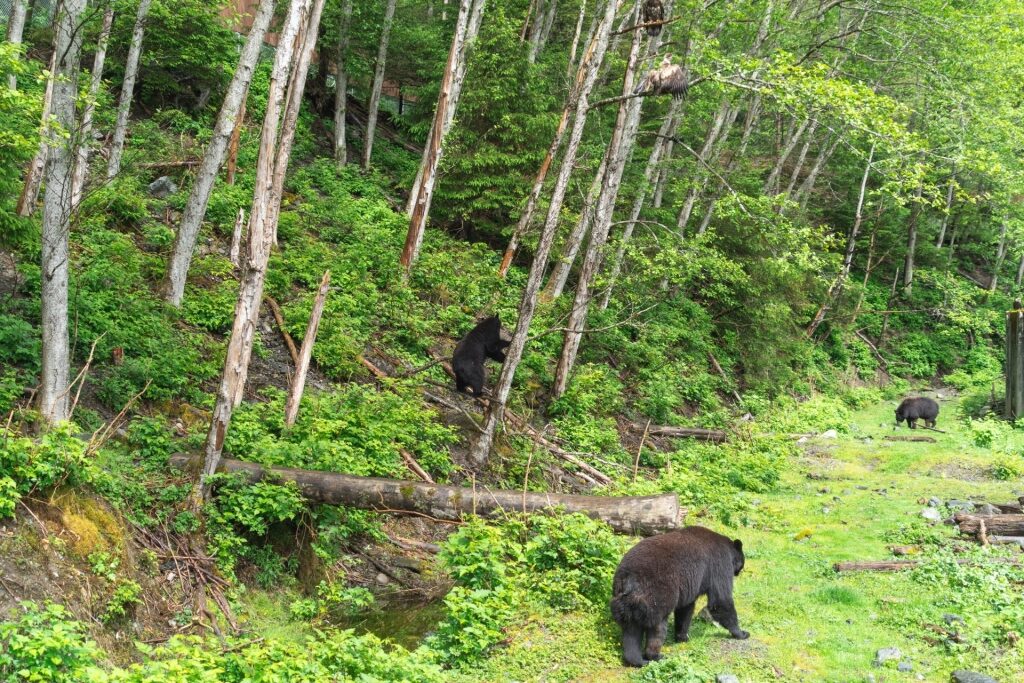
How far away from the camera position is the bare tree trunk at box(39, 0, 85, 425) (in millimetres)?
8141

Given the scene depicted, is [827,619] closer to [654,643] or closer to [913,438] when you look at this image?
[654,643]

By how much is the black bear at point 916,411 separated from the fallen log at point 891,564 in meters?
11.2

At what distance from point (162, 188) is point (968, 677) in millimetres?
17274

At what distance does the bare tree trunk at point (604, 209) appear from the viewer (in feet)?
44.3

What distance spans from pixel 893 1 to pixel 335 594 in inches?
908

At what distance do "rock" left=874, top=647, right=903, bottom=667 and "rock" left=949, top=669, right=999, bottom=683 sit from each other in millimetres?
474

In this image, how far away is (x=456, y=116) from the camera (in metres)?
20.4

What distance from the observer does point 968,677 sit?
6168mm

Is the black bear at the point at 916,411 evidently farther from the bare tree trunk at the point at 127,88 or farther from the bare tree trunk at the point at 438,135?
the bare tree trunk at the point at 127,88

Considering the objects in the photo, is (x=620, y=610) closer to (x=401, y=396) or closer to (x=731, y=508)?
(x=731, y=508)

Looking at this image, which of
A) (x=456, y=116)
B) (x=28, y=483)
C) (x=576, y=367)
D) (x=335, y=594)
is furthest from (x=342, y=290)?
(x=28, y=483)

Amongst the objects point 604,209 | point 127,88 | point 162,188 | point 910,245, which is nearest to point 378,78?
point 162,188

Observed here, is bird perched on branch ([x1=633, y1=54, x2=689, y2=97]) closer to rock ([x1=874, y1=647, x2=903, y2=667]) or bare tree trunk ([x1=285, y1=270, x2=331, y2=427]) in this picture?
bare tree trunk ([x1=285, y1=270, x2=331, y2=427])

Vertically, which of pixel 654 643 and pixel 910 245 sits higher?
pixel 910 245
